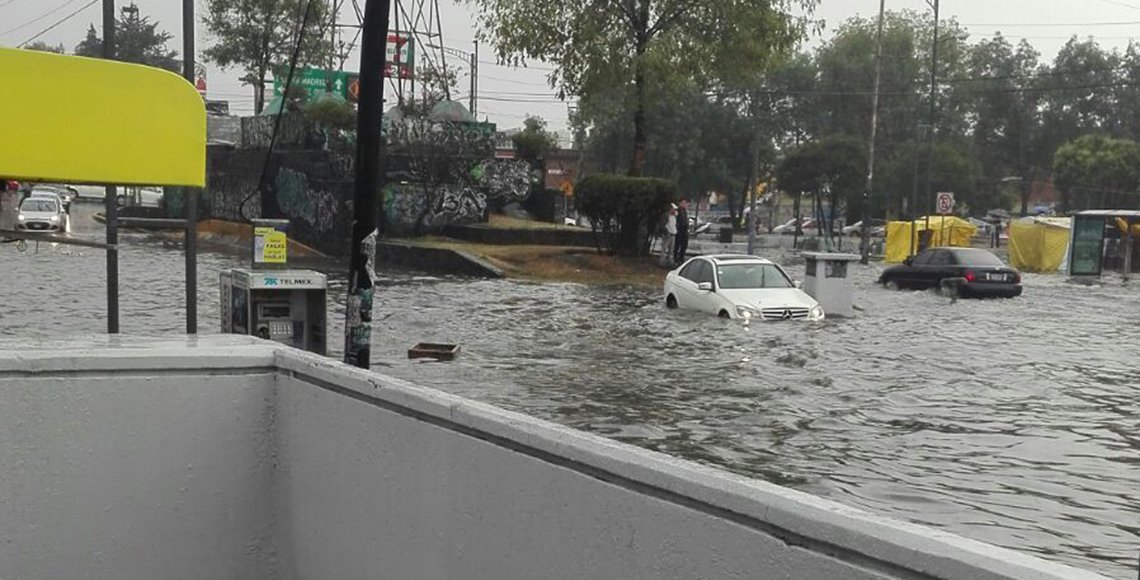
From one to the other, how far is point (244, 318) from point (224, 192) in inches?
1400

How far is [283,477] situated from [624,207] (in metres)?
25.3

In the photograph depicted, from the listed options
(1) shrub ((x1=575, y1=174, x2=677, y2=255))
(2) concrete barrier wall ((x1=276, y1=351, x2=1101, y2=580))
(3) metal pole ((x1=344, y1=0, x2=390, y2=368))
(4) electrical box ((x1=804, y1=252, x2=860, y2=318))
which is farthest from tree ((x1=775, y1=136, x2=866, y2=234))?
(2) concrete barrier wall ((x1=276, y1=351, x2=1101, y2=580))

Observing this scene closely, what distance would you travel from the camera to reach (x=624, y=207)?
3105 cm

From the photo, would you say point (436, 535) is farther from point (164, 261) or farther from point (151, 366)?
point (164, 261)

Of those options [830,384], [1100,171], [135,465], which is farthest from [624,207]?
[1100,171]

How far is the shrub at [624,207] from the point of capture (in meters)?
30.9

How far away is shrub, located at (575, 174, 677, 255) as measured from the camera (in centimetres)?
3086

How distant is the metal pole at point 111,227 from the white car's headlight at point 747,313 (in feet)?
37.7

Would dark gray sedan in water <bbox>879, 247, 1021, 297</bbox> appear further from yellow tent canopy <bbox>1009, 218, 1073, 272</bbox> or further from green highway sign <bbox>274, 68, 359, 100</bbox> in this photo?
green highway sign <bbox>274, 68, 359, 100</bbox>

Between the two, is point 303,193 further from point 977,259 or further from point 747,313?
point 747,313

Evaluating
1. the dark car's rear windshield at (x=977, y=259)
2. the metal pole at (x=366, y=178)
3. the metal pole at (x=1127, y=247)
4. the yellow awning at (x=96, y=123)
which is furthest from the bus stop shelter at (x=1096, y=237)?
the yellow awning at (x=96, y=123)

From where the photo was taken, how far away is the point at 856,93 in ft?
265

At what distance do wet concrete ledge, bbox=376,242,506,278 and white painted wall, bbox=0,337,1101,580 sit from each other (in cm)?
2243

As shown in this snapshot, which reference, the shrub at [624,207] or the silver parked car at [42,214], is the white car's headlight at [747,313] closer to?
the shrub at [624,207]
